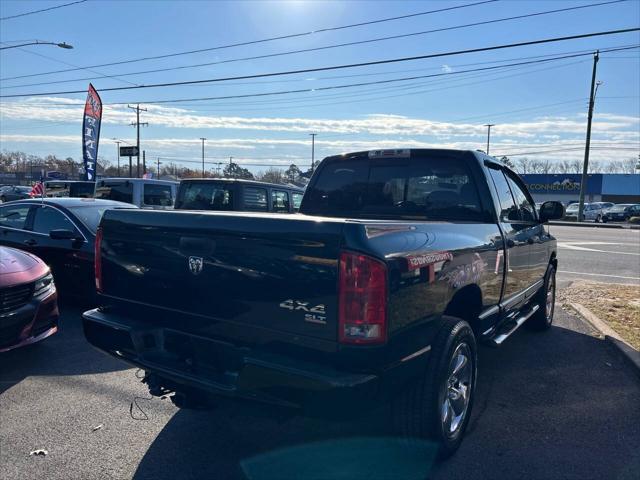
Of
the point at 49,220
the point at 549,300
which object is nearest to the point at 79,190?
the point at 49,220

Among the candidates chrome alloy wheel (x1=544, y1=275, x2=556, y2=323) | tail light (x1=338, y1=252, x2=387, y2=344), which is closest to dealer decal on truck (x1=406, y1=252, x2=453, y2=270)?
tail light (x1=338, y1=252, x2=387, y2=344)

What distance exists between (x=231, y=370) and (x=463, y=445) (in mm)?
1765

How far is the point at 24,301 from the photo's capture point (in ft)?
15.3

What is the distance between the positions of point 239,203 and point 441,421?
7794 millimetres

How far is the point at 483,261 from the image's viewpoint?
3672 millimetres

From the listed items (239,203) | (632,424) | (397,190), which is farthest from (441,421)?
(239,203)

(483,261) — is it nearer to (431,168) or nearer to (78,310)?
(431,168)

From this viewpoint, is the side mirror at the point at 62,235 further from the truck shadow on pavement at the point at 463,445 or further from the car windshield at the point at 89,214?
the truck shadow on pavement at the point at 463,445

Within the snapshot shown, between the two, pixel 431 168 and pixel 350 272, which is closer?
pixel 350 272

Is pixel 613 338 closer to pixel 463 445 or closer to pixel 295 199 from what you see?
pixel 463 445

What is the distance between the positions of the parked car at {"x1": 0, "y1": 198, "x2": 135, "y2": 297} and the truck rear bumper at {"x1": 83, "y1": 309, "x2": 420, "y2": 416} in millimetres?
3518

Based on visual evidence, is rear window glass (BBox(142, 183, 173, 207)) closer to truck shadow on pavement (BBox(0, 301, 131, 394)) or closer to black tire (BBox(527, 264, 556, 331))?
truck shadow on pavement (BBox(0, 301, 131, 394))

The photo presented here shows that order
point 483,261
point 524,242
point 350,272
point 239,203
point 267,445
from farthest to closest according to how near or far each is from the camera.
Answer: point 239,203 → point 524,242 → point 483,261 → point 267,445 → point 350,272

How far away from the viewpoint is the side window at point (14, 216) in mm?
7363
